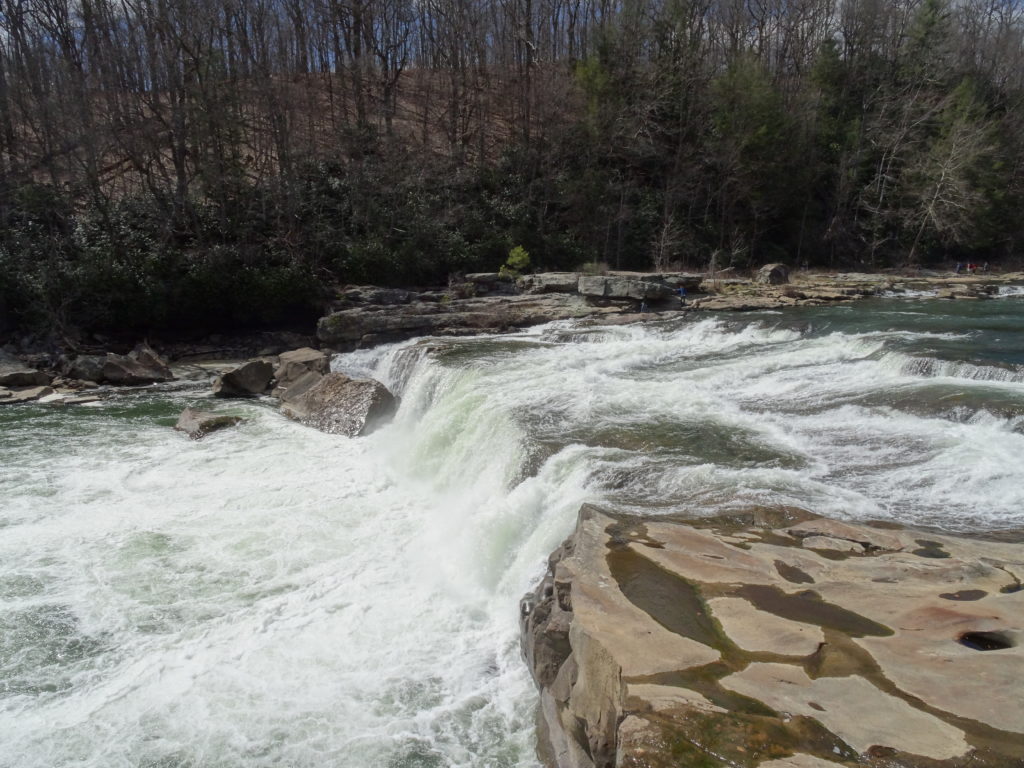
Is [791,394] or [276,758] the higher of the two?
[791,394]

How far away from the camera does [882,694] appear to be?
3.28 metres

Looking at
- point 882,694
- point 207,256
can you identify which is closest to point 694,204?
point 207,256

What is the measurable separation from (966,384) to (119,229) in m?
20.9

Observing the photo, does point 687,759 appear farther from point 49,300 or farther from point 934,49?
point 934,49

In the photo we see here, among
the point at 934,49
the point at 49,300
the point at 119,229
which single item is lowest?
the point at 49,300

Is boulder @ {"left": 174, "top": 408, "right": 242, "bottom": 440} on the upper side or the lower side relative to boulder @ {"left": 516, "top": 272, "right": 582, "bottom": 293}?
lower

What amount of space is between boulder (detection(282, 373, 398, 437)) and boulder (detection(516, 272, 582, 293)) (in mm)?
8296

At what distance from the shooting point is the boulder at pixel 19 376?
1450 cm

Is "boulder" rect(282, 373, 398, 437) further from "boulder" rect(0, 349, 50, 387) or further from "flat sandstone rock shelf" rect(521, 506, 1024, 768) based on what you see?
"flat sandstone rock shelf" rect(521, 506, 1024, 768)

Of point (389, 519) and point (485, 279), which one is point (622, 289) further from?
point (389, 519)

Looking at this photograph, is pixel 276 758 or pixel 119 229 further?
pixel 119 229

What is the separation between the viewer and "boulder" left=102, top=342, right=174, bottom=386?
15.4 metres

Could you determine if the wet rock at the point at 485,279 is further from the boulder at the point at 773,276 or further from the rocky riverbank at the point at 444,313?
the boulder at the point at 773,276

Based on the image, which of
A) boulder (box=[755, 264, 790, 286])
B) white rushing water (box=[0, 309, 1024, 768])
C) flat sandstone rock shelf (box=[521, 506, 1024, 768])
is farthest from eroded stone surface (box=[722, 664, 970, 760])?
boulder (box=[755, 264, 790, 286])
